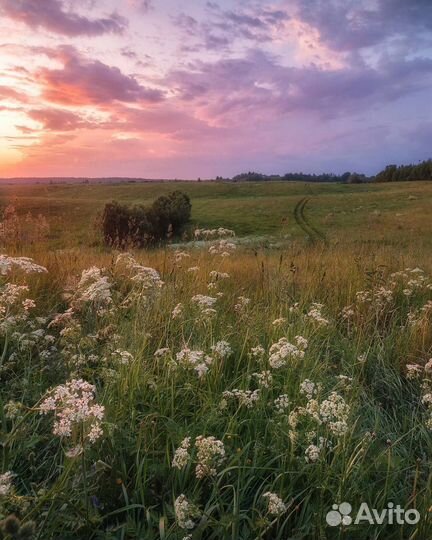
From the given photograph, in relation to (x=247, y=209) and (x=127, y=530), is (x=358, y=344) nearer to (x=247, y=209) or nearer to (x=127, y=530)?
(x=127, y=530)

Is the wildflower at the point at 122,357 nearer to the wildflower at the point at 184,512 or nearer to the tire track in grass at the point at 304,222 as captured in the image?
the wildflower at the point at 184,512

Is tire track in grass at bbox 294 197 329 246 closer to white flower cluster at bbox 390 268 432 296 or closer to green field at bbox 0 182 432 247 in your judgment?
green field at bbox 0 182 432 247

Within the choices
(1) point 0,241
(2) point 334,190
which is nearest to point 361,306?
(1) point 0,241

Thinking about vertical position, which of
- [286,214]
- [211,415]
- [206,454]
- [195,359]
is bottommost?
[286,214]

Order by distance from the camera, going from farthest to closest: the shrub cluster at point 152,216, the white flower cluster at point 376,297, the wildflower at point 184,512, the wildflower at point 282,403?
1. the shrub cluster at point 152,216
2. the white flower cluster at point 376,297
3. the wildflower at point 282,403
4. the wildflower at point 184,512

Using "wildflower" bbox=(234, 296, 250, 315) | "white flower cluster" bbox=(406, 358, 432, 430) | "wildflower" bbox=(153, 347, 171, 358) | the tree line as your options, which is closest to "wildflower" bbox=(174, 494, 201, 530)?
"wildflower" bbox=(153, 347, 171, 358)

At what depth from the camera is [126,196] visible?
9138 centimetres

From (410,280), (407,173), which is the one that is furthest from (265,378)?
(407,173)

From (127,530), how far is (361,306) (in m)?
4.73

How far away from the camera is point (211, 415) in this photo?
129 inches

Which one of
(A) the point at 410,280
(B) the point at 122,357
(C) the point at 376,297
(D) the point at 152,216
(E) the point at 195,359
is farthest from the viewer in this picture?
(D) the point at 152,216

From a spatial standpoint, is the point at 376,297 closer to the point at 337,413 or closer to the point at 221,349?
the point at 221,349

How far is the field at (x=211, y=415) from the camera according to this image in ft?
8.03

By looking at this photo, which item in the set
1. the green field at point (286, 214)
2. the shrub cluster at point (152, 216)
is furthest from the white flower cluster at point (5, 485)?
the shrub cluster at point (152, 216)
